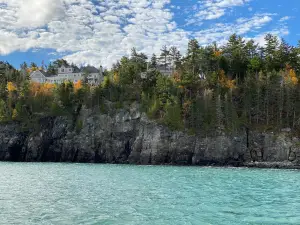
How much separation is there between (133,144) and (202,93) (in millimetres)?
20852

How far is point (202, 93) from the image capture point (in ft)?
262

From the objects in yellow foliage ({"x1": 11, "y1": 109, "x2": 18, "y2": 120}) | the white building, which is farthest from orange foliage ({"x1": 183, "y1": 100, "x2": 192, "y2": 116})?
the white building

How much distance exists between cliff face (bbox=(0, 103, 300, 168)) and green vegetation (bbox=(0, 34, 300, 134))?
250cm

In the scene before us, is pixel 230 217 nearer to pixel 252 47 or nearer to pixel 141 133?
pixel 141 133

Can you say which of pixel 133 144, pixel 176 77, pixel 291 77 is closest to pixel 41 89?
pixel 133 144

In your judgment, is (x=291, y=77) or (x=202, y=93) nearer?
(x=291, y=77)

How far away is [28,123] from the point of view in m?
84.8

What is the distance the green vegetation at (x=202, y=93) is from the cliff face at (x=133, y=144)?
2.50 metres

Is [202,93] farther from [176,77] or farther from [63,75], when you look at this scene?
[63,75]

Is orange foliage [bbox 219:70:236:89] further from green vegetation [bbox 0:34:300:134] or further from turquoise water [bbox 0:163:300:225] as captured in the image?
turquoise water [bbox 0:163:300:225]

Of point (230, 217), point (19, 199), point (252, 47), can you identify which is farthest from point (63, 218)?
point (252, 47)

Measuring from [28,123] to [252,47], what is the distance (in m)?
63.7

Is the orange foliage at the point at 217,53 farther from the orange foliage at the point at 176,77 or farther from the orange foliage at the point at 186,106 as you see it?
the orange foliage at the point at 186,106

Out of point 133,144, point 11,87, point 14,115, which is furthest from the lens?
point 11,87
